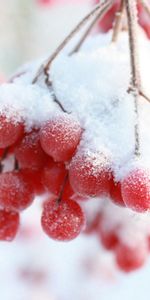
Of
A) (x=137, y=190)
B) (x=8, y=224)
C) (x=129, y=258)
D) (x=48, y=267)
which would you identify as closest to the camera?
(x=137, y=190)

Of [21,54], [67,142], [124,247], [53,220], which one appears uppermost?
[67,142]

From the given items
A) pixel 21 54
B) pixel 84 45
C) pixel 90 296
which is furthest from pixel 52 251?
pixel 84 45

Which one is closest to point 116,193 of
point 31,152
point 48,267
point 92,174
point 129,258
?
point 92,174

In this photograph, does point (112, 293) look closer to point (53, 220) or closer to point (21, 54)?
point (21, 54)

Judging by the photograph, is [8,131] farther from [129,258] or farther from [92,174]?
[129,258]

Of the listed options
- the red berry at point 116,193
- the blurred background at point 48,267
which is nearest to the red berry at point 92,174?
the red berry at point 116,193

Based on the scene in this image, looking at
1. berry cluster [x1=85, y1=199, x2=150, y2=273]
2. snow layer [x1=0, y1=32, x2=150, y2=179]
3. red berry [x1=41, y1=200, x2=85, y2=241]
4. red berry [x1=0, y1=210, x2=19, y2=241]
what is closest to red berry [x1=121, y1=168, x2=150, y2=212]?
snow layer [x1=0, y1=32, x2=150, y2=179]
